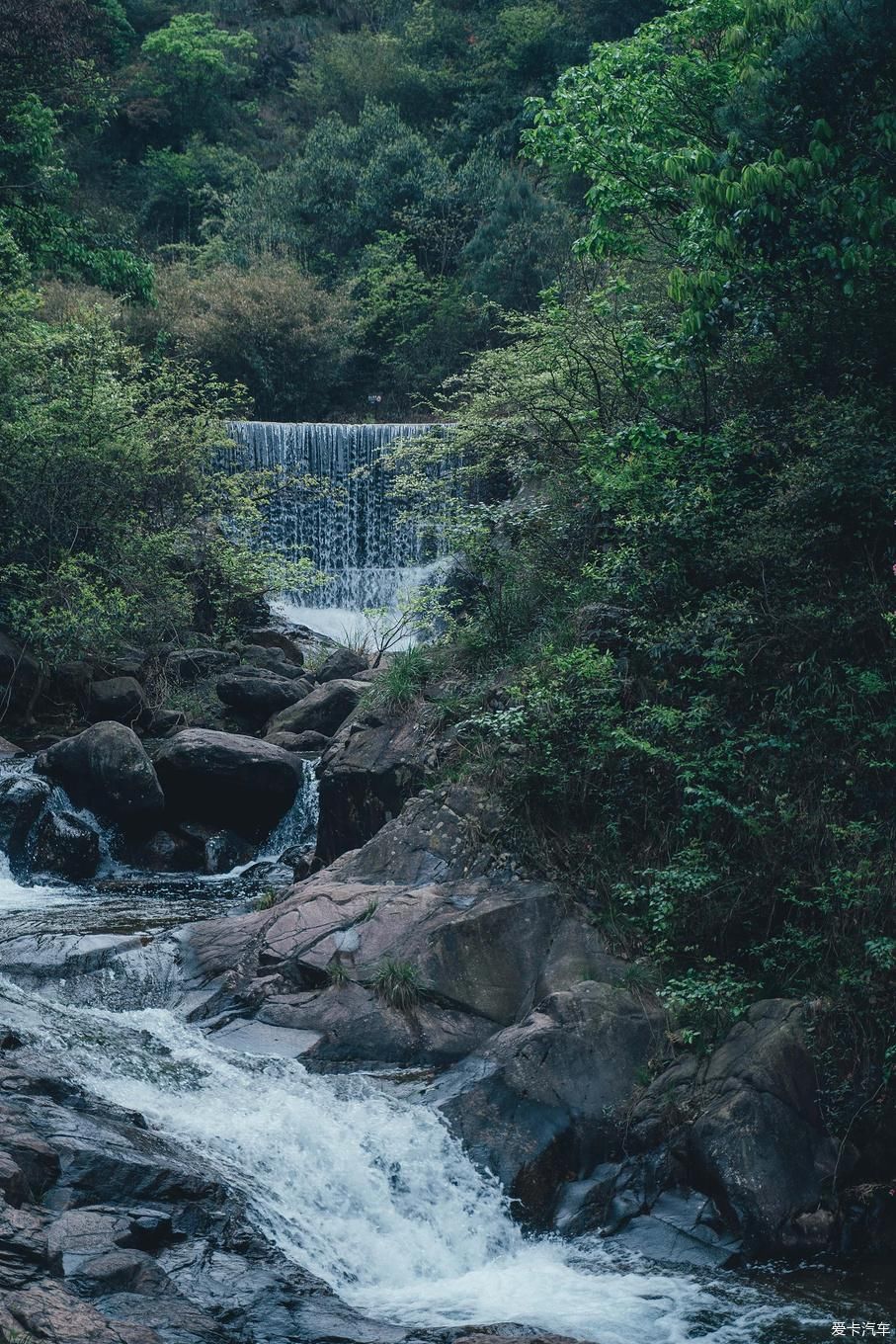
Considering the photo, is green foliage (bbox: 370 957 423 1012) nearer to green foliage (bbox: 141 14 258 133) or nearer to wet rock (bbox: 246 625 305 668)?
wet rock (bbox: 246 625 305 668)

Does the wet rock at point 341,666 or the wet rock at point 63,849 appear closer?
the wet rock at point 63,849

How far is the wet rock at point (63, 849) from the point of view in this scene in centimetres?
1224

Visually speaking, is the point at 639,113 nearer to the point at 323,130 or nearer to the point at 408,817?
the point at 408,817

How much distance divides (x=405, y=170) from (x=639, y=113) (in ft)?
81.1

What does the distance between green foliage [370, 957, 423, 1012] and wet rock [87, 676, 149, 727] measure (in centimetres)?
848

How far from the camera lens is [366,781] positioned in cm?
1044

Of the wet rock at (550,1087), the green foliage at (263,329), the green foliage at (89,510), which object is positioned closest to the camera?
the wet rock at (550,1087)

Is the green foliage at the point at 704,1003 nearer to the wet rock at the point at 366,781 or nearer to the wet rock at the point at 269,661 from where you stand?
the wet rock at the point at 366,781

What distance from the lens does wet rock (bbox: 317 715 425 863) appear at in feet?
33.6

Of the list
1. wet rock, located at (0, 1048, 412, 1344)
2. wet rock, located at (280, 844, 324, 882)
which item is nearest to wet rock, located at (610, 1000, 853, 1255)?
wet rock, located at (0, 1048, 412, 1344)

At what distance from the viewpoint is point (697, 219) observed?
28.2 ft

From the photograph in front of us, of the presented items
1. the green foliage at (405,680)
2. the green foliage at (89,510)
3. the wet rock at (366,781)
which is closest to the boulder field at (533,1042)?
the wet rock at (366,781)

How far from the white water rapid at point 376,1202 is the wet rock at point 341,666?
9043 mm

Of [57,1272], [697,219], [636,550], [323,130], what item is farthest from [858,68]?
[323,130]
